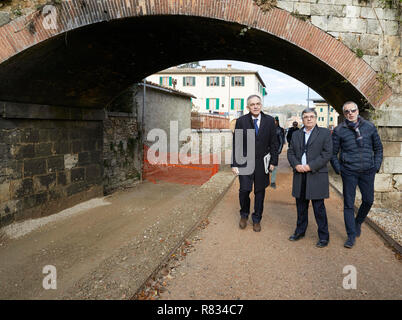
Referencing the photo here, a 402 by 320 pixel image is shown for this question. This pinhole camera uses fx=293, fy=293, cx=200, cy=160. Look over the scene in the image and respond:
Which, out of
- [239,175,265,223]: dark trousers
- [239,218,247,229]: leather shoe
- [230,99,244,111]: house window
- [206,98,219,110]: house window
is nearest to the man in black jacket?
[239,175,265,223]: dark trousers

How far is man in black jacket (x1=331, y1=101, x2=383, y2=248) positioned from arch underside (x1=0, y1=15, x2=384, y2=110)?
1.48 m

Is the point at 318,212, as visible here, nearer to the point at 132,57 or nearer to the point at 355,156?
the point at 355,156

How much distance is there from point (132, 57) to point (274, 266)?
464cm

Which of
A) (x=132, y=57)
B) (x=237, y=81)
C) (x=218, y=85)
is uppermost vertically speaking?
(x=237, y=81)

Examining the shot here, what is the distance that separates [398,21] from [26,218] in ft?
24.6

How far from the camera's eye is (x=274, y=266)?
3.33m

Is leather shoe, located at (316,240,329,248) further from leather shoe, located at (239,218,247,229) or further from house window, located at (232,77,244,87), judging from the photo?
house window, located at (232,77,244,87)

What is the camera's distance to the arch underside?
4.48 metres

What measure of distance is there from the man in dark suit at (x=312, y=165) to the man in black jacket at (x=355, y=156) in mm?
246

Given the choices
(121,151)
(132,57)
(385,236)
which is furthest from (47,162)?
(385,236)

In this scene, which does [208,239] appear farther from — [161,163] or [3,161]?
[161,163]

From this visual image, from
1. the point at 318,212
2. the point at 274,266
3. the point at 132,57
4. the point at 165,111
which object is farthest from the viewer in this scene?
the point at 165,111

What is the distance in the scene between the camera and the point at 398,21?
16.2 ft

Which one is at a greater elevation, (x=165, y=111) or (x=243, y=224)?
(x=165, y=111)
